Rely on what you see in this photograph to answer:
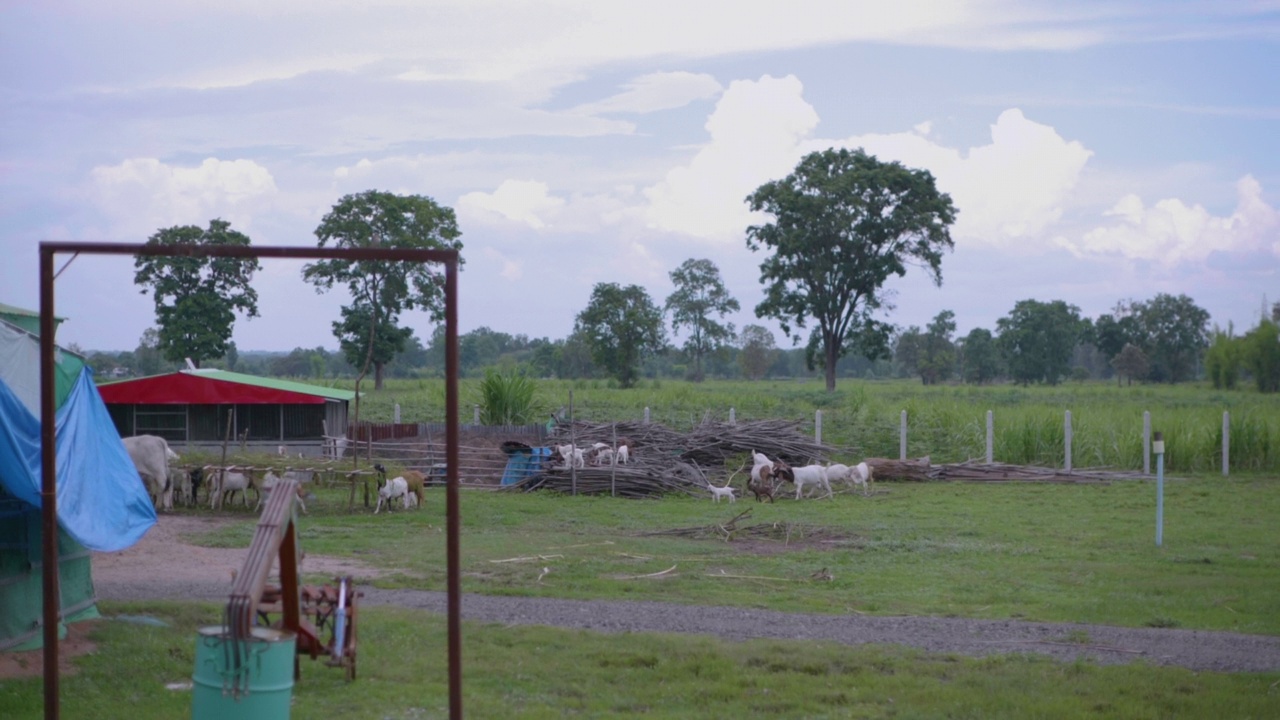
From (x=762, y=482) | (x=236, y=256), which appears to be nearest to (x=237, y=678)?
(x=236, y=256)

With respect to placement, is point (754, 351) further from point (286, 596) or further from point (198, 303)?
point (286, 596)

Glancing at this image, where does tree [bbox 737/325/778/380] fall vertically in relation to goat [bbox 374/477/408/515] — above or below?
above

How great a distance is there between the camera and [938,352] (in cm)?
8112

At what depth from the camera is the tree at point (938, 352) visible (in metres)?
79.3

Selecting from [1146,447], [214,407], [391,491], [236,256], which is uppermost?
[236,256]

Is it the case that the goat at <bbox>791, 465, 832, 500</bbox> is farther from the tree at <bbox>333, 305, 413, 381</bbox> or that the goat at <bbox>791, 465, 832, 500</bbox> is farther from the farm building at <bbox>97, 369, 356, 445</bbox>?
the tree at <bbox>333, 305, 413, 381</bbox>

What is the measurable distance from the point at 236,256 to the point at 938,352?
78.9 meters

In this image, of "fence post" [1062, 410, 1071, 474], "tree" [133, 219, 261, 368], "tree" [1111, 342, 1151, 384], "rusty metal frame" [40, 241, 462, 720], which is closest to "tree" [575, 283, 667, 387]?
"tree" [133, 219, 261, 368]

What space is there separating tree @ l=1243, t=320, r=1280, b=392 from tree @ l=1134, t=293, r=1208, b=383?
24701 millimetres

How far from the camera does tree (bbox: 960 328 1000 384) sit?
3044 inches

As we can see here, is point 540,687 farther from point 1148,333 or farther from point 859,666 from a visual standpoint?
point 1148,333

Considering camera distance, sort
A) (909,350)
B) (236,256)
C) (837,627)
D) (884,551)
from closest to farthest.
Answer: (236,256)
(837,627)
(884,551)
(909,350)

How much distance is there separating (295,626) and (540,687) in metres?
1.95

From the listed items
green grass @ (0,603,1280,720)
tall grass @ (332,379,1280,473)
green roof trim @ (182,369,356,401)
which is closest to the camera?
green grass @ (0,603,1280,720)
